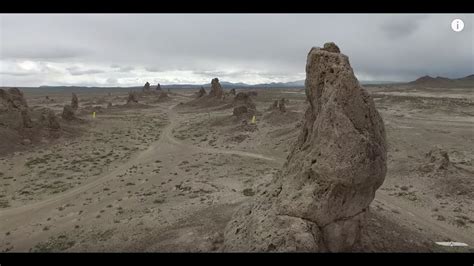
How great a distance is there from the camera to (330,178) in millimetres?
9828

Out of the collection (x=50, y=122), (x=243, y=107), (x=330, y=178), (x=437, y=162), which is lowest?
(x=437, y=162)

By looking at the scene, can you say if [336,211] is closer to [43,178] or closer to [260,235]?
Result: [260,235]

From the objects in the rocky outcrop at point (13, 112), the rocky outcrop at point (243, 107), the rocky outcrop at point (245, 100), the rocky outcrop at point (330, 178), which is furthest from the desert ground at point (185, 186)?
the rocky outcrop at point (245, 100)

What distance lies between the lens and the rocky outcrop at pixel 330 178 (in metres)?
9.70

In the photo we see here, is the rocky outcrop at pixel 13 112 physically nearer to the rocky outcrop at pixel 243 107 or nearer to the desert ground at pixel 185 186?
the desert ground at pixel 185 186

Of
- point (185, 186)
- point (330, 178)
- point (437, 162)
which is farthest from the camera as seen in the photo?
point (437, 162)

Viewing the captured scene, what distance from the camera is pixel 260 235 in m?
10.1

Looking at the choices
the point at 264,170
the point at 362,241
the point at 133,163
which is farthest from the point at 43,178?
the point at 362,241

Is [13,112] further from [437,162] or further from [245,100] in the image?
[437,162]

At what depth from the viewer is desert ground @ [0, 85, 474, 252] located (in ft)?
46.0

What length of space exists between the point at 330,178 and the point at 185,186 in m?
13.9

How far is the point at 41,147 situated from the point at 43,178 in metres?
10.3

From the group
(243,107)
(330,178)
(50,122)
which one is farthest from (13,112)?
(330,178)

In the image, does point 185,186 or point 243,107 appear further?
point 243,107
